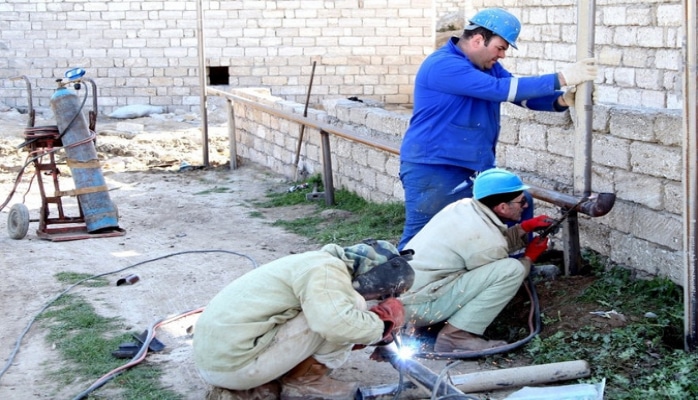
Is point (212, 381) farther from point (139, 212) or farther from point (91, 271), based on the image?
point (139, 212)

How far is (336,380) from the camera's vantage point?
4594 mm

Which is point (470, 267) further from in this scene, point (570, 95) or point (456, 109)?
point (570, 95)

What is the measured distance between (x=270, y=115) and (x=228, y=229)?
363 cm

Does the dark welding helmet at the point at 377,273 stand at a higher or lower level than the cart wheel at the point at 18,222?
higher

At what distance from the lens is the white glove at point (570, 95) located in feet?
18.5

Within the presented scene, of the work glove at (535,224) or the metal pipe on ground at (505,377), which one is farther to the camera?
the work glove at (535,224)

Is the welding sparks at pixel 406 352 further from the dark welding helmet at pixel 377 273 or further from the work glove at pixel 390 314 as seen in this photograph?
the dark welding helmet at pixel 377 273

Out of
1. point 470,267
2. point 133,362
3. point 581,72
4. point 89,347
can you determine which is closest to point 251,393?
point 133,362

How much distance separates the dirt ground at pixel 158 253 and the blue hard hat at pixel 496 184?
85 centimetres

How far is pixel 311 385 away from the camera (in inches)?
178

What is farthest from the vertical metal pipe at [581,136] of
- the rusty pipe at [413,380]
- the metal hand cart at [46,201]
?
the metal hand cart at [46,201]

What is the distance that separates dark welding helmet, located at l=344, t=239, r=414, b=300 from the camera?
4277mm

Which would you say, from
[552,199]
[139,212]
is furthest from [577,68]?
[139,212]

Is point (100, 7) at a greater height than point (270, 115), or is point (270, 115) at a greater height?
point (100, 7)
